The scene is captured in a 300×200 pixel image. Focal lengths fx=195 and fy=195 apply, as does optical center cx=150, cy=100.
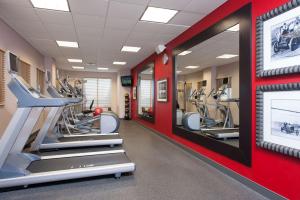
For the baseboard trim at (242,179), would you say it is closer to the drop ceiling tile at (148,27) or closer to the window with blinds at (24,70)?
the drop ceiling tile at (148,27)

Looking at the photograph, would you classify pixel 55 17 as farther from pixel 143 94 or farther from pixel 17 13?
pixel 143 94

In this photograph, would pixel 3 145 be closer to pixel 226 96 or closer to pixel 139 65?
pixel 226 96

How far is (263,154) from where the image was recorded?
2.28 meters

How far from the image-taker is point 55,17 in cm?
364

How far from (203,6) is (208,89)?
3290 millimetres

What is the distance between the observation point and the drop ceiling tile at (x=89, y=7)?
3037 millimetres

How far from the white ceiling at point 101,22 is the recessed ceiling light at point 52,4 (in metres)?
0.10

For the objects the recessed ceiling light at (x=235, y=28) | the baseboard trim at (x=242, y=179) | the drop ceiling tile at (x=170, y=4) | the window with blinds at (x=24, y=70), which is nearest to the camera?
the baseboard trim at (x=242, y=179)

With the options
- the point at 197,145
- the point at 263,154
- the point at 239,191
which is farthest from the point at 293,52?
the point at 197,145

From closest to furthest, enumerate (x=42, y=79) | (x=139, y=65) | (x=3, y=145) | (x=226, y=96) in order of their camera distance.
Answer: (x=3, y=145), (x=226, y=96), (x=42, y=79), (x=139, y=65)

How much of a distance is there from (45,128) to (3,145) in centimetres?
134

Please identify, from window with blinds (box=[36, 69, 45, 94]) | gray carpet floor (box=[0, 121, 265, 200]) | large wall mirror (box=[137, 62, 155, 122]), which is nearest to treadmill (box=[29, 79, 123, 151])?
gray carpet floor (box=[0, 121, 265, 200])

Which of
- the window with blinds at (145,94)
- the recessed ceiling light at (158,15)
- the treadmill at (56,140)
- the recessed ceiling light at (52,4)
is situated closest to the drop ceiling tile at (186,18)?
the recessed ceiling light at (158,15)

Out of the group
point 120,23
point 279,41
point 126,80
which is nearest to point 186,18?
point 120,23
